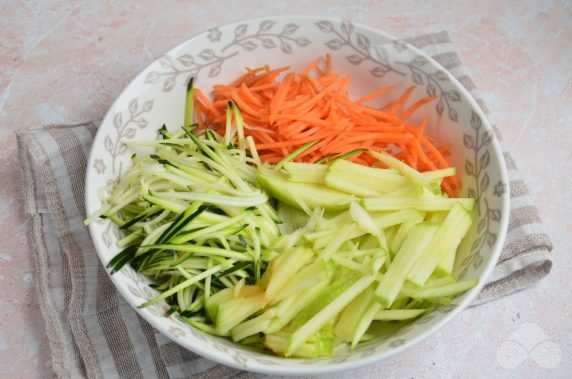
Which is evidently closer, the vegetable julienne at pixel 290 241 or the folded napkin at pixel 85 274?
the vegetable julienne at pixel 290 241

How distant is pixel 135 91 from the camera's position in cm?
188

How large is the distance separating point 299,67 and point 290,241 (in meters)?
0.72

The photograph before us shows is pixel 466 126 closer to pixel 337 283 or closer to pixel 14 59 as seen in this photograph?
pixel 337 283

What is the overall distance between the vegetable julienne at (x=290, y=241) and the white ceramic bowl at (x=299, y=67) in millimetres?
44

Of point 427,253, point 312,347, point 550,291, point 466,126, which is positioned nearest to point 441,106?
point 466,126

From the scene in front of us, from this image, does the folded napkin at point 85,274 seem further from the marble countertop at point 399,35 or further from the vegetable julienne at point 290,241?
the vegetable julienne at point 290,241

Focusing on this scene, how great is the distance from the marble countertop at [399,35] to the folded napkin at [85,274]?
0.08m

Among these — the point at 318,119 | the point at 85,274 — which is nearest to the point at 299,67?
the point at 318,119

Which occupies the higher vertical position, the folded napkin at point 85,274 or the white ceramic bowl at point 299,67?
the white ceramic bowl at point 299,67

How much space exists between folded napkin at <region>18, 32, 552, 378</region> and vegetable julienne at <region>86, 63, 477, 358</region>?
27 cm

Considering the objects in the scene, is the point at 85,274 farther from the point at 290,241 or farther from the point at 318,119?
the point at 318,119

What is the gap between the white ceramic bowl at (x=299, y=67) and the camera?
1508 millimetres

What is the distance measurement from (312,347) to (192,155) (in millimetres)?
630

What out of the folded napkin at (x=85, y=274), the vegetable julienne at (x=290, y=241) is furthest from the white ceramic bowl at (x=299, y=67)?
the folded napkin at (x=85, y=274)
